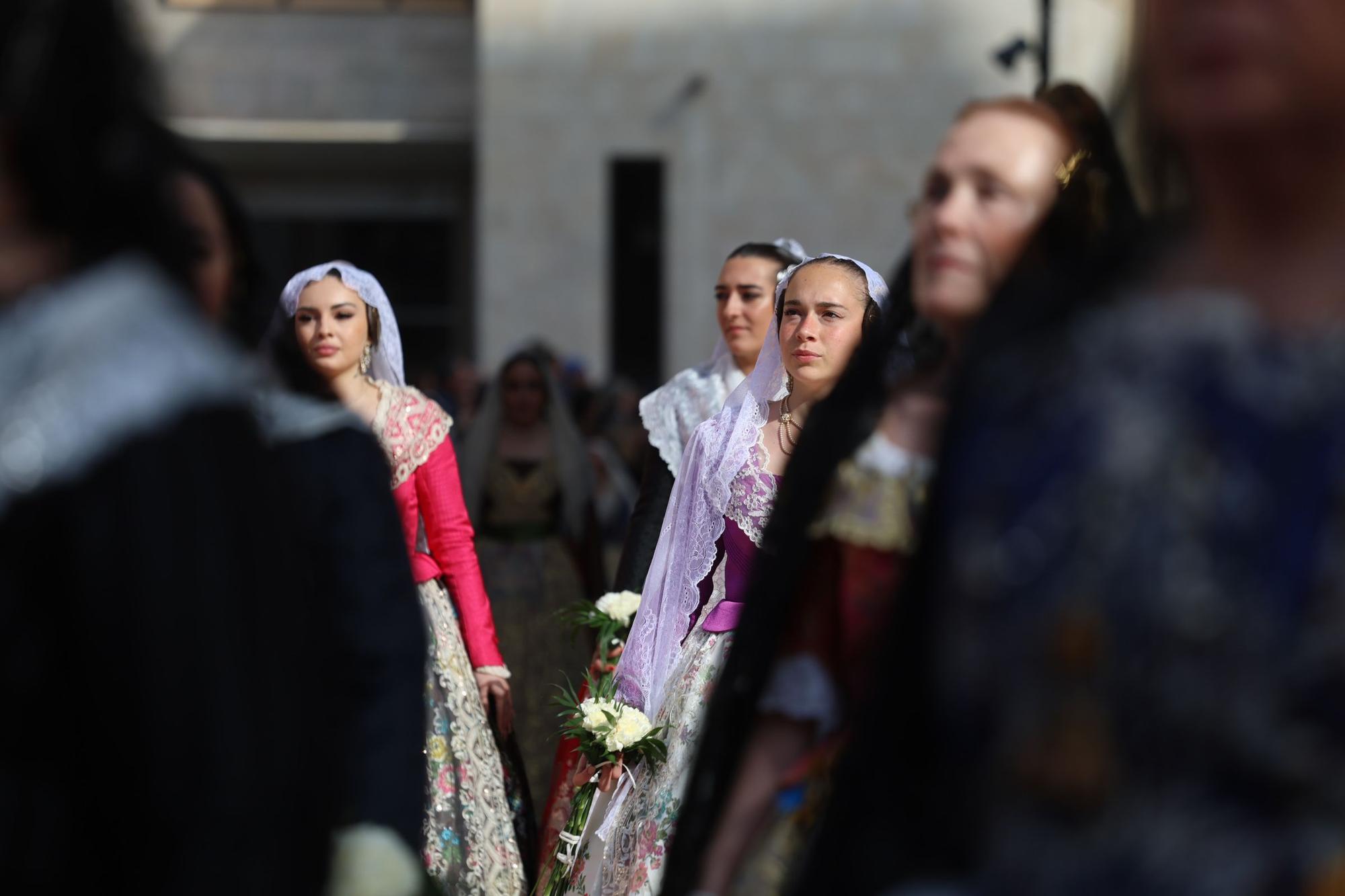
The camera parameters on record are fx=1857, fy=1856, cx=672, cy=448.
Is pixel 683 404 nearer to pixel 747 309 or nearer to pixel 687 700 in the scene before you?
pixel 747 309

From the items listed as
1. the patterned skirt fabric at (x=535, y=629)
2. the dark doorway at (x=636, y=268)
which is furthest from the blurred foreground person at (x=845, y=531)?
the dark doorway at (x=636, y=268)

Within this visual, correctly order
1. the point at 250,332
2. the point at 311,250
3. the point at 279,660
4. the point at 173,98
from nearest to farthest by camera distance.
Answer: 1. the point at 279,660
2. the point at 173,98
3. the point at 250,332
4. the point at 311,250

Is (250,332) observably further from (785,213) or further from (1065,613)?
(785,213)

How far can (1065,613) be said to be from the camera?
1.84m

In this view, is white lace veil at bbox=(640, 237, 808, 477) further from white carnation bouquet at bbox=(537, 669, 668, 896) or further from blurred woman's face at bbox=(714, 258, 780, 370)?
white carnation bouquet at bbox=(537, 669, 668, 896)

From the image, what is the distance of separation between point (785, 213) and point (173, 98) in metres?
17.8

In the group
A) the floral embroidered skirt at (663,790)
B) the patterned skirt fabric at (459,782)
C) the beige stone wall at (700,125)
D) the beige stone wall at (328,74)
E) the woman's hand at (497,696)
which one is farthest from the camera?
the beige stone wall at (328,74)

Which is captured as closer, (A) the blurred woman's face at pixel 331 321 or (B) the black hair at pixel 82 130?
(B) the black hair at pixel 82 130

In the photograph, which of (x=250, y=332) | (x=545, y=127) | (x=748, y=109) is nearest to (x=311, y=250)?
(x=545, y=127)

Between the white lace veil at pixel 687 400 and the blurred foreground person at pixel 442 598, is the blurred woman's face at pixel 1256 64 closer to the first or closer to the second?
the white lace veil at pixel 687 400

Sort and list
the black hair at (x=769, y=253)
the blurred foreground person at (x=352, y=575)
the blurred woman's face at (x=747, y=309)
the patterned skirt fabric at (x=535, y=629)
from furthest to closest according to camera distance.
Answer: the patterned skirt fabric at (x=535, y=629) → the black hair at (x=769, y=253) → the blurred woman's face at (x=747, y=309) → the blurred foreground person at (x=352, y=575)

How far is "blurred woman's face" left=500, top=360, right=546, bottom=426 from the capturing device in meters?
9.03

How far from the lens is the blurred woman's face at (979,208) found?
8.06ft

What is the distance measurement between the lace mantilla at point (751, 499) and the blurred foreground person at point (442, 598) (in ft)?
4.01
